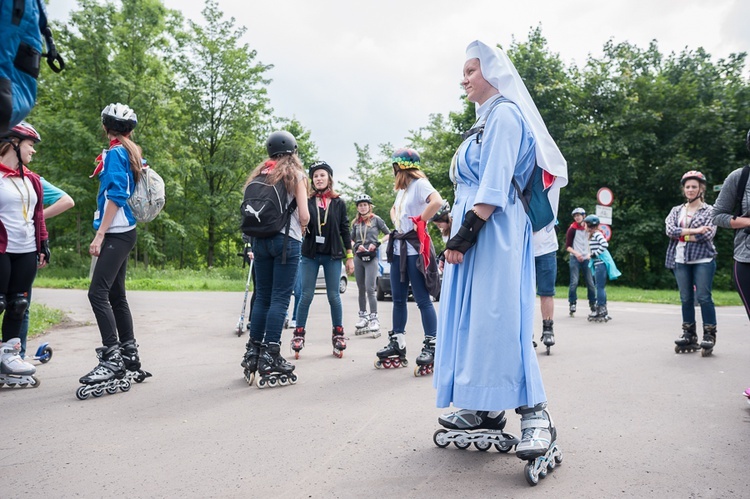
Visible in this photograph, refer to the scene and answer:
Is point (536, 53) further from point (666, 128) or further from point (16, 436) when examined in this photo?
point (16, 436)

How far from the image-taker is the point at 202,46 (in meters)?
36.8

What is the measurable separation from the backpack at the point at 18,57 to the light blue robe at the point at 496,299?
2209 mm

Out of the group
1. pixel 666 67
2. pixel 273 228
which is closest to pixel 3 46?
pixel 273 228

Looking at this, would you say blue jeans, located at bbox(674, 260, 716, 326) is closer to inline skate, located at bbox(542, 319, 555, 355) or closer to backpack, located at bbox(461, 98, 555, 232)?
inline skate, located at bbox(542, 319, 555, 355)

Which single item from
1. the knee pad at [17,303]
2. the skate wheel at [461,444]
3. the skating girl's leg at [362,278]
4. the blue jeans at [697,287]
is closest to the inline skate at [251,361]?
the knee pad at [17,303]

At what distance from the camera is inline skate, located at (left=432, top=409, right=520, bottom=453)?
350 cm

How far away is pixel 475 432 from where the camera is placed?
3.56 m

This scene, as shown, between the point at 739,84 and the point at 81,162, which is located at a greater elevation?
the point at 739,84

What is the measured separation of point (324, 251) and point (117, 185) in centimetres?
286

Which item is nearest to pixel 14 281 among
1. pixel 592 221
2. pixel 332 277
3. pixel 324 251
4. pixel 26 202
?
pixel 26 202

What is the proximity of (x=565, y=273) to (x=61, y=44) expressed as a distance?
29.4 m

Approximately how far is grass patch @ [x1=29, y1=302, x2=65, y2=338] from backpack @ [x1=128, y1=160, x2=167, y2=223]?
4.19m

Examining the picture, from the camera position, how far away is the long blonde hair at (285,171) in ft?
17.8

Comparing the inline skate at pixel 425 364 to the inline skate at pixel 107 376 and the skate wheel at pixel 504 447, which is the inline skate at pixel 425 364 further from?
the inline skate at pixel 107 376
